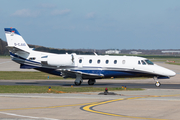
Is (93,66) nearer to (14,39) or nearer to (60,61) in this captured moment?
(60,61)

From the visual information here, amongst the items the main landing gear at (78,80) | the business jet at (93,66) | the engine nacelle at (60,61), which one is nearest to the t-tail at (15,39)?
the business jet at (93,66)

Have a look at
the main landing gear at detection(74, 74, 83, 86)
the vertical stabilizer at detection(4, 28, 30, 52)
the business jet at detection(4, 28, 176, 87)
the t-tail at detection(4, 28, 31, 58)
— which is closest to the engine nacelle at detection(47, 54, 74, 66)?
the business jet at detection(4, 28, 176, 87)

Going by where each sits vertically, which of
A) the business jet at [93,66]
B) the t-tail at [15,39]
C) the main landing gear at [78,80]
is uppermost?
the t-tail at [15,39]

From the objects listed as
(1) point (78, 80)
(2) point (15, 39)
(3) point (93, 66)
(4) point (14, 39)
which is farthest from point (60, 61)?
(4) point (14, 39)

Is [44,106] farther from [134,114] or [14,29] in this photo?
[14,29]

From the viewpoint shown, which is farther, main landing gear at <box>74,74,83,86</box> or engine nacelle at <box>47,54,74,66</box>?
engine nacelle at <box>47,54,74,66</box>

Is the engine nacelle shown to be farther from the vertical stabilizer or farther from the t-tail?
the vertical stabilizer

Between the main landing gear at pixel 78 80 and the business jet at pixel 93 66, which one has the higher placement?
the business jet at pixel 93 66

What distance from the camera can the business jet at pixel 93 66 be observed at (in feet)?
106

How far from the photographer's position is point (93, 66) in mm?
33031

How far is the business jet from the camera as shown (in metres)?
32.4

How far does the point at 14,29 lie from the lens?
35906mm

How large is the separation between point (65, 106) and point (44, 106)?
115cm

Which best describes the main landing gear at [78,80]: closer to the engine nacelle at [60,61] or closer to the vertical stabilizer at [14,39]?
the engine nacelle at [60,61]
